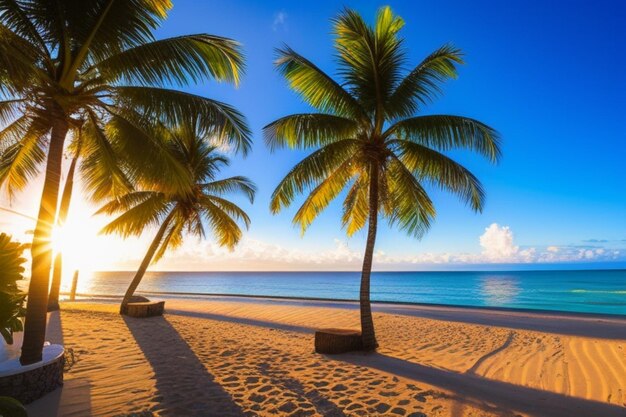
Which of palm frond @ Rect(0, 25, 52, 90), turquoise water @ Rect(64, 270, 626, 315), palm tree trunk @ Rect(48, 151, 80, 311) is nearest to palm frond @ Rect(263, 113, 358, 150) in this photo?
palm frond @ Rect(0, 25, 52, 90)

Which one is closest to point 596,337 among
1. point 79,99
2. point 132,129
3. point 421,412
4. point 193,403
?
point 421,412

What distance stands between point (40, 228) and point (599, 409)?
8479mm

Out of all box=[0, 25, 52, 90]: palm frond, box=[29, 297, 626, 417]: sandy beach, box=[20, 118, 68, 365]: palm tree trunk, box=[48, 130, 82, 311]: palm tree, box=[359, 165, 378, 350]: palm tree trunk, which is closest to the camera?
box=[0, 25, 52, 90]: palm frond

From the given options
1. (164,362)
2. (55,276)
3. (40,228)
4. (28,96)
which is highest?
(28,96)

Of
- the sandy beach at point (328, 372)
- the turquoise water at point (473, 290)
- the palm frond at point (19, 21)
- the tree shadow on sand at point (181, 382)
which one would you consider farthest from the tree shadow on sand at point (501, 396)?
the turquoise water at point (473, 290)

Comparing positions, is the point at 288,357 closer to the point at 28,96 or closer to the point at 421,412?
the point at 421,412

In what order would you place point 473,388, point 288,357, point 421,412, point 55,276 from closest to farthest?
1. point 421,412
2. point 473,388
3. point 288,357
4. point 55,276

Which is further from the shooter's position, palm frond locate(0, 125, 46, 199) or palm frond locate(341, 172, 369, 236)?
palm frond locate(341, 172, 369, 236)

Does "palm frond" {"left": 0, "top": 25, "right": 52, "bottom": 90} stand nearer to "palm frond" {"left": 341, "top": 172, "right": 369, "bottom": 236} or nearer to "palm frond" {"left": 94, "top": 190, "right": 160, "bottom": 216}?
"palm frond" {"left": 341, "top": 172, "right": 369, "bottom": 236}

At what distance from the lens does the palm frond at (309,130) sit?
336 inches

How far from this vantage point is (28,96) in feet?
16.0

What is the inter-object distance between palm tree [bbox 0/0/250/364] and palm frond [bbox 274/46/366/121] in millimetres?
2102

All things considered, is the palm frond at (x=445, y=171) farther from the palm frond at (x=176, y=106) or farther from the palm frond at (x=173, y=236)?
the palm frond at (x=173, y=236)

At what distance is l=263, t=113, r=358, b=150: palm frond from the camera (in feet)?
28.0
